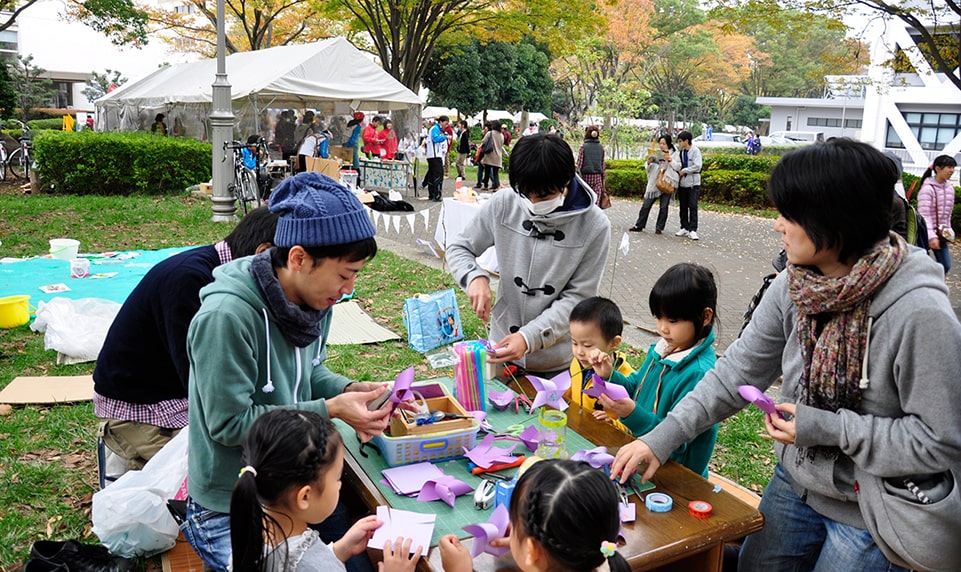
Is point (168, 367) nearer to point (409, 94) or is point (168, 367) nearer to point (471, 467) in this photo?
point (471, 467)

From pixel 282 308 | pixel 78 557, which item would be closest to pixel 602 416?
pixel 282 308

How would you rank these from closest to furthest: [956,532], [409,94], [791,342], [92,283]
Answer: [956,532] < [791,342] < [92,283] < [409,94]

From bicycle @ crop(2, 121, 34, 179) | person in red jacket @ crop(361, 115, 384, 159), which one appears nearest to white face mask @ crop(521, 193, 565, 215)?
person in red jacket @ crop(361, 115, 384, 159)

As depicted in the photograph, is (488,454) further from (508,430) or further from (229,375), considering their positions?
(229,375)

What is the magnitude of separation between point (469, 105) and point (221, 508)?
28.3 meters

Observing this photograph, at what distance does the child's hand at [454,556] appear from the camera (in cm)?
176

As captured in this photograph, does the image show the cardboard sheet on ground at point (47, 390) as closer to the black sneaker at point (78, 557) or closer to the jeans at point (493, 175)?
the black sneaker at point (78, 557)

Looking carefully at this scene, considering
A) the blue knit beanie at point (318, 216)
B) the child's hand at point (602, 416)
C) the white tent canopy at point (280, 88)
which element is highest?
the white tent canopy at point (280, 88)

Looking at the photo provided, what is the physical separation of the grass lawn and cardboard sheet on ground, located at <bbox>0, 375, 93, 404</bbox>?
0.10m

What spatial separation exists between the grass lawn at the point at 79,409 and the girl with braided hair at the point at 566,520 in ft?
8.52

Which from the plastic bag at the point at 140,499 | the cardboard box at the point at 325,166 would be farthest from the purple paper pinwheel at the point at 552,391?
the cardboard box at the point at 325,166

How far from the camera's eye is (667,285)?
2746mm

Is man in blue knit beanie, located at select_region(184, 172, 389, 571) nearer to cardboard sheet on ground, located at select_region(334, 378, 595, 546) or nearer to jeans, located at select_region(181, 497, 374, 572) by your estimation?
jeans, located at select_region(181, 497, 374, 572)

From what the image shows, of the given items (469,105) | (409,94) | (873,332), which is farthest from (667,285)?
(469,105)
